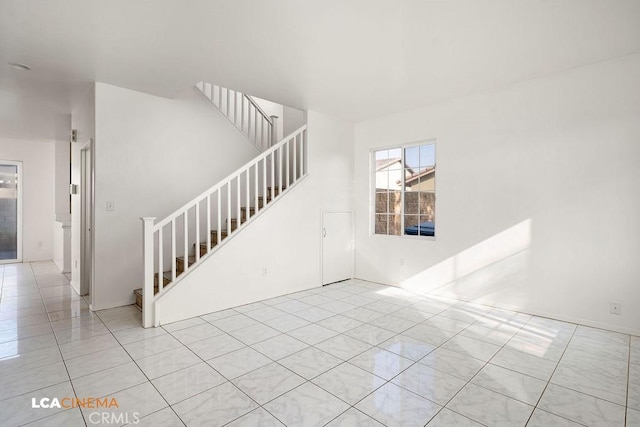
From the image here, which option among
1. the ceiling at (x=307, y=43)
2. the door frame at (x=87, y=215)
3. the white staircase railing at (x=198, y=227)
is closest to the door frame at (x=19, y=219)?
the ceiling at (x=307, y=43)

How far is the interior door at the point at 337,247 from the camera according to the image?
209 inches

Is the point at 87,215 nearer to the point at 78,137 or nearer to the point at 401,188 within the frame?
the point at 78,137

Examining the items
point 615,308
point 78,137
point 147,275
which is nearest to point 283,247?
point 147,275

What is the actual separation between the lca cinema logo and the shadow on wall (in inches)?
154

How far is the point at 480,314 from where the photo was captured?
3881 mm

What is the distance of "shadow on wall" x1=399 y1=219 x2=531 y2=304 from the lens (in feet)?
12.9

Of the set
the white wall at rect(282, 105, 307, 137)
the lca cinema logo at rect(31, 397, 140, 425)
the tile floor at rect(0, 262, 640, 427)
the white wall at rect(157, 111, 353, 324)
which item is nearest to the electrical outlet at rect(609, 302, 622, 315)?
the tile floor at rect(0, 262, 640, 427)

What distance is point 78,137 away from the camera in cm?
484

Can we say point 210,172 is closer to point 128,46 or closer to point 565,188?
point 128,46

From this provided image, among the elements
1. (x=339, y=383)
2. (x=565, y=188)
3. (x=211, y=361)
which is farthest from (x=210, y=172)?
(x=565, y=188)

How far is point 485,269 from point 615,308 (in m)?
1.28

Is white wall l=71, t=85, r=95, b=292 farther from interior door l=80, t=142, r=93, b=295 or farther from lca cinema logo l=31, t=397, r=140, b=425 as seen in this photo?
lca cinema logo l=31, t=397, r=140, b=425

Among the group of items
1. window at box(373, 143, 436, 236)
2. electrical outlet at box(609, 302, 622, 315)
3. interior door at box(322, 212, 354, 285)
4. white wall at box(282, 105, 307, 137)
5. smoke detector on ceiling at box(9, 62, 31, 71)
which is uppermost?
white wall at box(282, 105, 307, 137)

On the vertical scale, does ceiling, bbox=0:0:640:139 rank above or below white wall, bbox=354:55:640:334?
above
